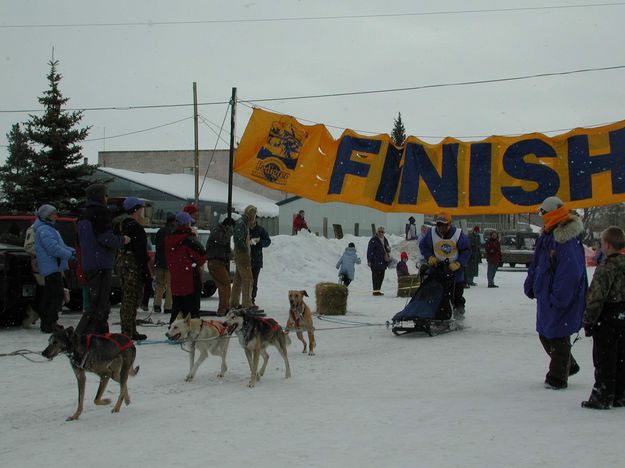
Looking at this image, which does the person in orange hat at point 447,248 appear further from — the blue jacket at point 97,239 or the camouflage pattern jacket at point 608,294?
the camouflage pattern jacket at point 608,294

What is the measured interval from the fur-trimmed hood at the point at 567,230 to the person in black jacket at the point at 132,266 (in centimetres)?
541

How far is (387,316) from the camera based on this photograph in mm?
15219

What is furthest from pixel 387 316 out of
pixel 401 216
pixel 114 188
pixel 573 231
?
pixel 401 216

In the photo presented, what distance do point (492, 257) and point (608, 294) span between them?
17.5m

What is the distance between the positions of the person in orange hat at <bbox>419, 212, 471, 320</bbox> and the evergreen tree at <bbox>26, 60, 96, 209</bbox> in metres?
23.1

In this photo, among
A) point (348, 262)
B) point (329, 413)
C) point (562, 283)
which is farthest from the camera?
point (348, 262)

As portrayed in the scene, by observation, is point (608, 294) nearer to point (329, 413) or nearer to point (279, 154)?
point (329, 413)

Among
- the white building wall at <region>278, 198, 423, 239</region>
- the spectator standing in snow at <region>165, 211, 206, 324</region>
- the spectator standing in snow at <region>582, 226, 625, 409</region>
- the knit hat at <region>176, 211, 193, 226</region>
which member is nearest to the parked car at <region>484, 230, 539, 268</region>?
the white building wall at <region>278, 198, 423, 239</region>

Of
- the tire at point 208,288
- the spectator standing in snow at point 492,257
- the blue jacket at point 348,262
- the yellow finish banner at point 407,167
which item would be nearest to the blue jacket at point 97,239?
the yellow finish banner at point 407,167

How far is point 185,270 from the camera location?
10.7 metres

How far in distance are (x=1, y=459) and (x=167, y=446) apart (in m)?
1.11

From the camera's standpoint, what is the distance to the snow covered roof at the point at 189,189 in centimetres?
4251

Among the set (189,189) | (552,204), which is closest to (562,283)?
(552,204)

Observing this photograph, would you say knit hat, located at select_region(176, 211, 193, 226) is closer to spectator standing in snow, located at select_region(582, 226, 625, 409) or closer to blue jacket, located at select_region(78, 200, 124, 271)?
blue jacket, located at select_region(78, 200, 124, 271)
